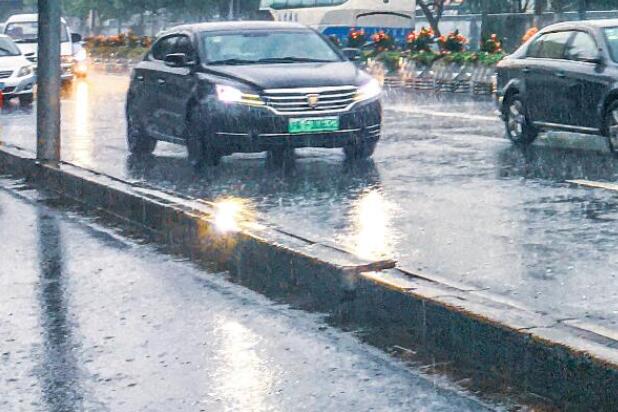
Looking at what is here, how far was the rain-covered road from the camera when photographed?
7988mm

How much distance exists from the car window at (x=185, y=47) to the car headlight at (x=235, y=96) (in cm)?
102

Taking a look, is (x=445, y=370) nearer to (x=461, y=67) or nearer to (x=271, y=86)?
(x=271, y=86)

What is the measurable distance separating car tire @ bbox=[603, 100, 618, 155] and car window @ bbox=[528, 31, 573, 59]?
1.43 m

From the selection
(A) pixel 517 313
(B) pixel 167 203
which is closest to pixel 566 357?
(A) pixel 517 313

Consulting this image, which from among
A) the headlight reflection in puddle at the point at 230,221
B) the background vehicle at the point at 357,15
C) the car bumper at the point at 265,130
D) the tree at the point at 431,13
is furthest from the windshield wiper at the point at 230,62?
the tree at the point at 431,13

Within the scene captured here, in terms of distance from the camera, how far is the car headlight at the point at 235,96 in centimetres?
1391

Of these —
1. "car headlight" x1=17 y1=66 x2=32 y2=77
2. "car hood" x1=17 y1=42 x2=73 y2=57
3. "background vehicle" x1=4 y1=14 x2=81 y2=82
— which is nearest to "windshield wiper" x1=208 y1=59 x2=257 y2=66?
"car headlight" x1=17 y1=66 x2=32 y2=77

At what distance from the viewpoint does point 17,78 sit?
27625 mm

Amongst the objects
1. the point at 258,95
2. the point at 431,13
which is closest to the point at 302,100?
the point at 258,95

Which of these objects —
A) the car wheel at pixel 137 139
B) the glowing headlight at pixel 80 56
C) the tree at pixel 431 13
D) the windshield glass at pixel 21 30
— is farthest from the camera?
the tree at pixel 431 13

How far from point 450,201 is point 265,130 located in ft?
10.1

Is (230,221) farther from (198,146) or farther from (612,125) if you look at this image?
(612,125)

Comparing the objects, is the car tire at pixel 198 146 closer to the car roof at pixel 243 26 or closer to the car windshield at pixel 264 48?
the car windshield at pixel 264 48

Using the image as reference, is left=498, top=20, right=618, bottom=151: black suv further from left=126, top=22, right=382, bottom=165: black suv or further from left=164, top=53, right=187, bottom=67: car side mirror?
left=164, top=53, right=187, bottom=67: car side mirror
